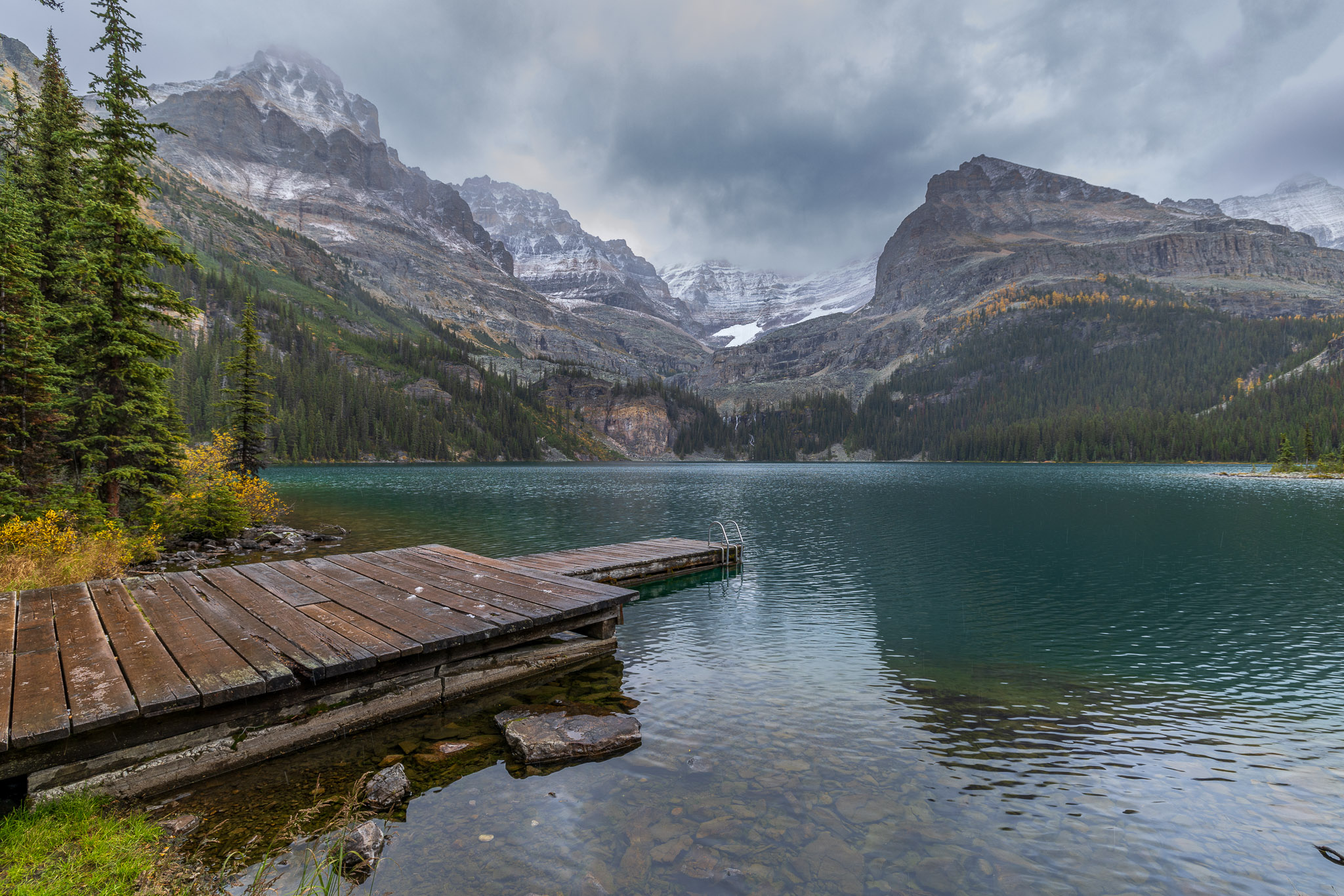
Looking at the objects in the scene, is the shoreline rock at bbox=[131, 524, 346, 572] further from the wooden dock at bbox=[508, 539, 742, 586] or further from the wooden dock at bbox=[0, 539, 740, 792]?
the wooden dock at bbox=[508, 539, 742, 586]

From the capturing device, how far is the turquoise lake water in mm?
Answer: 7504

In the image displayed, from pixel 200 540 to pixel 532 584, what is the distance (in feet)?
78.5

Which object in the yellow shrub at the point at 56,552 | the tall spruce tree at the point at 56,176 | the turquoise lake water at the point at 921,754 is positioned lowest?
the turquoise lake water at the point at 921,754

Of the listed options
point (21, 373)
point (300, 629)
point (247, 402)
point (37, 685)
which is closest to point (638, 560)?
point (300, 629)

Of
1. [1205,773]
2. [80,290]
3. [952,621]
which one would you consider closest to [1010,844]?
[1205,773]

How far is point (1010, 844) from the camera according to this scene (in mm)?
8078

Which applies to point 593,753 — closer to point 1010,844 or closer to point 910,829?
point 910,829

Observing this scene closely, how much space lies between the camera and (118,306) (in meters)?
20.9

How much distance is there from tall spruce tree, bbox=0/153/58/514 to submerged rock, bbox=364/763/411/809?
18.9 metres

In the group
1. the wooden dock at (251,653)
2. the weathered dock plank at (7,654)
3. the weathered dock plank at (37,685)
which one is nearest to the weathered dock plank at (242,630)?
the wooden dock at (251,653)

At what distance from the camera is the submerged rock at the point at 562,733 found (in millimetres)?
10000

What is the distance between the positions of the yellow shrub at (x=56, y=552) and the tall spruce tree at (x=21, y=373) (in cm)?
187

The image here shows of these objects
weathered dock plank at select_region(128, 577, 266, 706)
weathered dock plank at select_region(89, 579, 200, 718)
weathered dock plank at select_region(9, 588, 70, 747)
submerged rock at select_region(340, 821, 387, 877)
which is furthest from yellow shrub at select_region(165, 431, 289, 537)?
submerged rock at select_region(340, 821, 387, 877)

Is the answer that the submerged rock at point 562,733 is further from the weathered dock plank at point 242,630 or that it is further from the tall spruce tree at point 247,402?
the tall spruce tree at point 247,402
